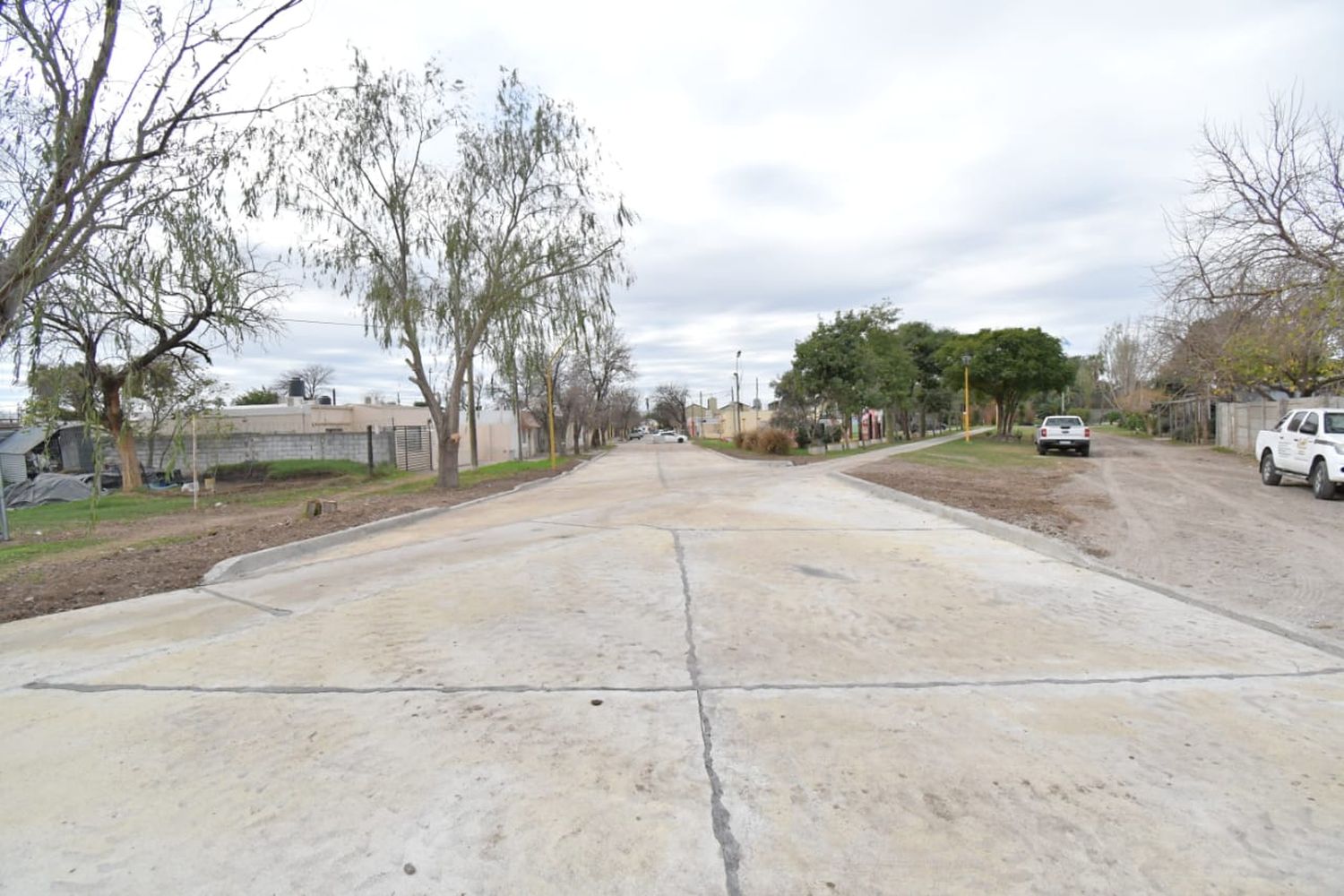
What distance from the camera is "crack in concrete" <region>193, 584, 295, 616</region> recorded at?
611 centimetres

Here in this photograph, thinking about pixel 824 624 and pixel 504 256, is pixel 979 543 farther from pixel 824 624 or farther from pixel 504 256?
pixel 504 256

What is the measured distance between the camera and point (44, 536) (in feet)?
40.6

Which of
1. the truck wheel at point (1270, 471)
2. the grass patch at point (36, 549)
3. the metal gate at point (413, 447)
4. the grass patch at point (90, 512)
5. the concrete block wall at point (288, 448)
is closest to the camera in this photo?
the grass patch at point (36, 549)

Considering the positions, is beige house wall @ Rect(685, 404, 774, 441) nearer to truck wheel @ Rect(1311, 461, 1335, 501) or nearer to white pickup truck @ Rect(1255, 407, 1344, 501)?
white pickup truck @ Rect(1255, 407, 1344, 501)

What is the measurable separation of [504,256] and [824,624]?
1420 centimetres

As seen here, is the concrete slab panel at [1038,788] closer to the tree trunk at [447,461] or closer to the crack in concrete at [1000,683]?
the crack in concrete at [1000,683]

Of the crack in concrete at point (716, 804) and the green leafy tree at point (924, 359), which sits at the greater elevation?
the green leafy tree at point (924, 359)

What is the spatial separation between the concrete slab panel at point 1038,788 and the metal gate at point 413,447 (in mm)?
27909

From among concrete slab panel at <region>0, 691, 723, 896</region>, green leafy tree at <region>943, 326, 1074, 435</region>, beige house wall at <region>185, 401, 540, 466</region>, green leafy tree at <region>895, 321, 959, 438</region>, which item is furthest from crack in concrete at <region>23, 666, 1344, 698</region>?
green leafy tree at <region>895, 321, 959, 438</region>

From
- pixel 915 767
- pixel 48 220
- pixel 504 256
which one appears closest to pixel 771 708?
pixel 915 767

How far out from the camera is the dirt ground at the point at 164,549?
7.13m

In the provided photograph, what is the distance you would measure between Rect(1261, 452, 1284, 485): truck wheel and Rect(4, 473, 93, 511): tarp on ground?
2831 cm

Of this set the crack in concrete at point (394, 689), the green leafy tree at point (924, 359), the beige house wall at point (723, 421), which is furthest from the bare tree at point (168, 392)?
the beige house wall at point (723, 421)

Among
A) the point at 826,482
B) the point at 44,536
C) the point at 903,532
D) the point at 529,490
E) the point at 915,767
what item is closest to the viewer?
the point at 915,767
